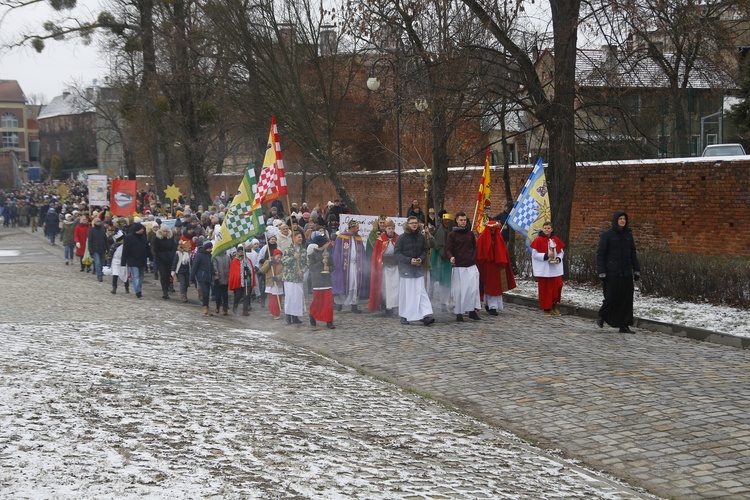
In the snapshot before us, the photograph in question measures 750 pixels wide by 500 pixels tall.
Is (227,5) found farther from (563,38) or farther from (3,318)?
(3,318)

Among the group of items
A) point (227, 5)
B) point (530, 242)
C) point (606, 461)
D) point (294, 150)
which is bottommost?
point (606, 461)

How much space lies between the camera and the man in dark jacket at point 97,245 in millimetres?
23562

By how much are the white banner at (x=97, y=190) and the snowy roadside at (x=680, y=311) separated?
23468mm

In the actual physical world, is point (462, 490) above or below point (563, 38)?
below

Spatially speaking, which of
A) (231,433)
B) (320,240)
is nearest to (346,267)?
(320,240)

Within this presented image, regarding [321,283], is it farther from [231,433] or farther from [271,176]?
[231,433]

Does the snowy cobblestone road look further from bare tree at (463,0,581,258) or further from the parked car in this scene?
the parked car

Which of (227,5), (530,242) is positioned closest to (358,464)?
(530,242)

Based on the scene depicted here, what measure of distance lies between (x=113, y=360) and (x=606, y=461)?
6092 millimetres

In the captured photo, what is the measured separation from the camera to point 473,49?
18.8 m

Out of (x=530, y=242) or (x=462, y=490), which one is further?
(x=530, y=242)

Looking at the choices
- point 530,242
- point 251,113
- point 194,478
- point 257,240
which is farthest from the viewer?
point 251,113

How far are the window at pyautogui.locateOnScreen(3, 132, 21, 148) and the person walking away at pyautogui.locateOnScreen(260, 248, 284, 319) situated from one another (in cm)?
13040

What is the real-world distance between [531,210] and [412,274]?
3402mm
